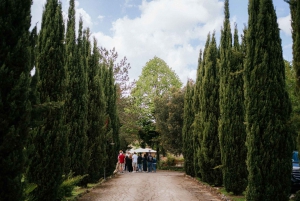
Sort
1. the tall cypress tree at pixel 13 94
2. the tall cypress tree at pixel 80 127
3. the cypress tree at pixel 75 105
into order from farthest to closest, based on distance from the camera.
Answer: the tall cypress tree at pixel 80 127, the cypress tree at pixel 75 105, the tall cypress tree at pixel 13 94

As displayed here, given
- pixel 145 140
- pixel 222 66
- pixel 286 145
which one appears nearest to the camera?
pixel 286 145

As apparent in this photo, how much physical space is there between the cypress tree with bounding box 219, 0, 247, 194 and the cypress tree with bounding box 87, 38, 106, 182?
6732 millimetres

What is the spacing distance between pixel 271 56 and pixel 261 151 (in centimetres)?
259

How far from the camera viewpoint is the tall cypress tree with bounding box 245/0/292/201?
828 cm

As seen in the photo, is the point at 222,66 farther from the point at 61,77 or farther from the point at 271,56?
the point at 61,77

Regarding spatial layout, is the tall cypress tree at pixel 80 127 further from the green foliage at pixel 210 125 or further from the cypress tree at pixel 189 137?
the cypress tree at pixel 189 137

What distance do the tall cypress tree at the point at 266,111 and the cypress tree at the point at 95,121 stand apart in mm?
9090

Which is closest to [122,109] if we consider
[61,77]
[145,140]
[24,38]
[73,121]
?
[145,140]

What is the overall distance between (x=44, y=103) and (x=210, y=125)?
35.6ft

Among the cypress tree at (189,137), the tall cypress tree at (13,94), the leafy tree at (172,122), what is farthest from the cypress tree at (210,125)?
the leafy tree at (172,122)

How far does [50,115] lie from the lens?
899 cm

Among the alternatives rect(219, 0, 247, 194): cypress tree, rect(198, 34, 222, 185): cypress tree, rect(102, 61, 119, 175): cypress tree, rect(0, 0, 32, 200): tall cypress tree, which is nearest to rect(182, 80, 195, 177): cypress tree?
rect(102, 61, 119, 175): cypress tree

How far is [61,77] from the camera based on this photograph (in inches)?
373

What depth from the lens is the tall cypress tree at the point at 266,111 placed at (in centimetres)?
828
